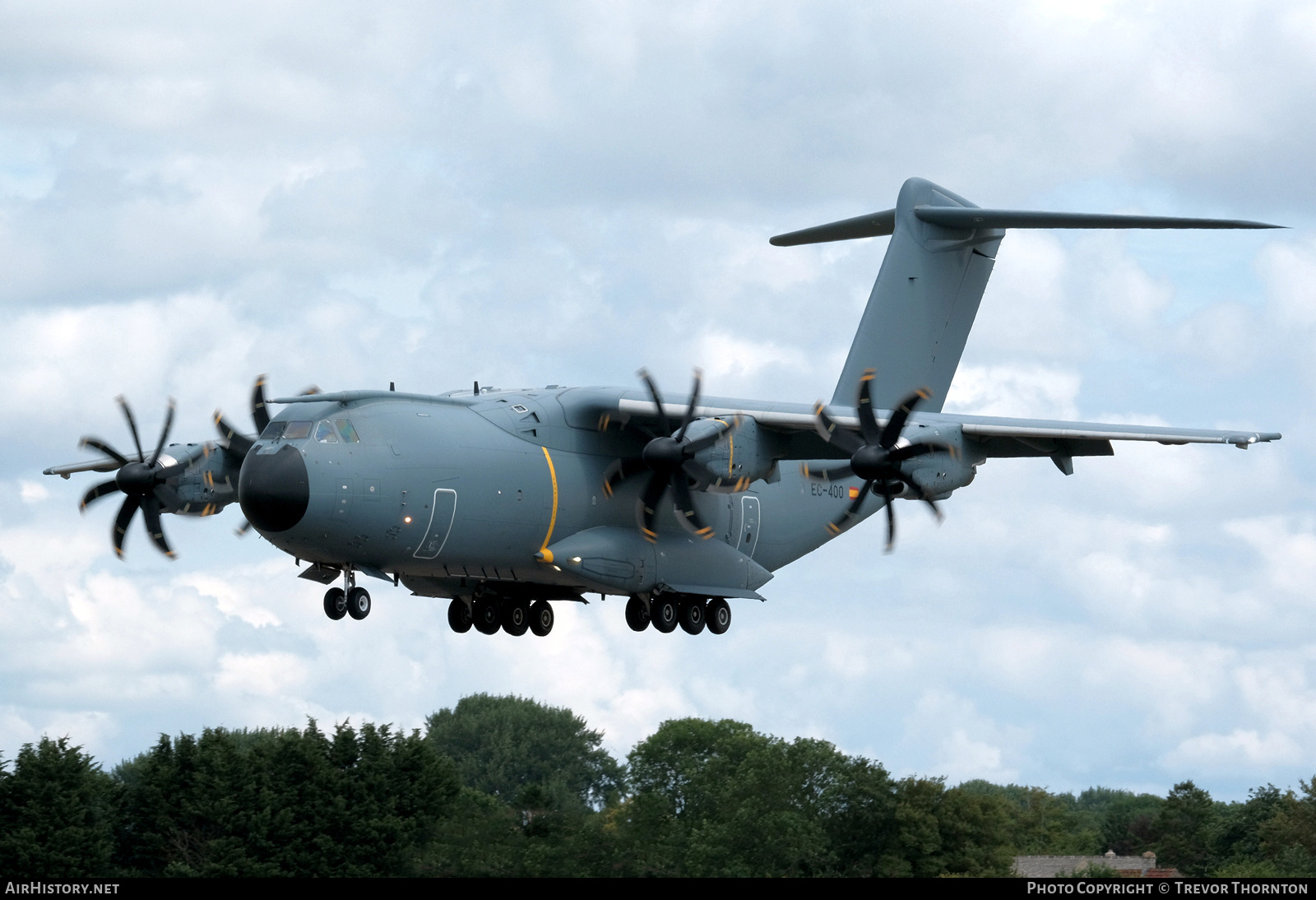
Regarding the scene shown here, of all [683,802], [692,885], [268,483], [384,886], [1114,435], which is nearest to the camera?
[268,483]

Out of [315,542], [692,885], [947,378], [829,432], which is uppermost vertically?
[947,378]

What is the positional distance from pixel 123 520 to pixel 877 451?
1312 cm

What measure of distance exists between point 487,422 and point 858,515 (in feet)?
27.5

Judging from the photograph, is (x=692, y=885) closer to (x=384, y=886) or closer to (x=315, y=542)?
(x=315, y=542)

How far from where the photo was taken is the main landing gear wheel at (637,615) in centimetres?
3080

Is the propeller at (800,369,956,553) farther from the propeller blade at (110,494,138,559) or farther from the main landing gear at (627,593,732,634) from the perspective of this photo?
the propeller blade at (110,494,138,559)

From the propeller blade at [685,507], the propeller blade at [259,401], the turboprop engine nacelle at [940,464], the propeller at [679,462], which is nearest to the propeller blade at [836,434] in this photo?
the turboprop engine nacelle at [940,464]

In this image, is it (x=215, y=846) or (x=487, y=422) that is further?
(x=215, y=846)

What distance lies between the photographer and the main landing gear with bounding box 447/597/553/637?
102 feet

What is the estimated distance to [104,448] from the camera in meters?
30.4

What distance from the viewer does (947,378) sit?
3444cm

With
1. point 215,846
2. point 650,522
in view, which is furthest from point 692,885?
point 215,846

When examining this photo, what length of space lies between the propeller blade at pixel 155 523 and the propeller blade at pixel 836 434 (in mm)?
11393

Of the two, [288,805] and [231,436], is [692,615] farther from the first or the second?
[288,805]
